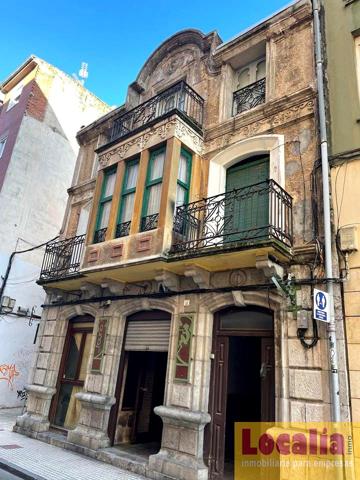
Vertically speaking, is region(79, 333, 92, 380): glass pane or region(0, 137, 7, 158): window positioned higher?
region(0, 137, 7, 158): window

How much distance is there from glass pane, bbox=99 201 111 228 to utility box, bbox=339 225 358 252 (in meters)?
5.93

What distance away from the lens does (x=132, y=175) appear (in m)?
9.67

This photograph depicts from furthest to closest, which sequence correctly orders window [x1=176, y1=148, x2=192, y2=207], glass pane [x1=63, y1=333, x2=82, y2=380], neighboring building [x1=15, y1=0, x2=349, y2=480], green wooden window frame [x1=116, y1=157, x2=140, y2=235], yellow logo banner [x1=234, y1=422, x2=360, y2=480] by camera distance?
glass pane [x1=63, y1=333, x2=82, y2=380] → green wooden window frame [x1=116, y1=157, x2=140, y2=235] → window [x1=176, y1=148, x2=192, y2=207] → neighboring building [x1=15, y1=0, x2=349, y2=480] → yellow logo banner [x1=234, y1=422, x2=360, y2=480]

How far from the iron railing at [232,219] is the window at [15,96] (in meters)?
14.7

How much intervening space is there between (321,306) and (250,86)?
6408mm

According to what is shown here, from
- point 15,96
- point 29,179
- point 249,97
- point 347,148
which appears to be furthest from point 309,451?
point 15,96

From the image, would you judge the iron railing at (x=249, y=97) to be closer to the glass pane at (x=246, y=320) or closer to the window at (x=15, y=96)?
the glass pane at (x=246, y=320)

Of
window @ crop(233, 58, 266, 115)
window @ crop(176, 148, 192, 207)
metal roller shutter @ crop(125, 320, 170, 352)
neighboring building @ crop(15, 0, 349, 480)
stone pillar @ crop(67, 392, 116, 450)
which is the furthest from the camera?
window @ crop(233, 58, 266, 115)

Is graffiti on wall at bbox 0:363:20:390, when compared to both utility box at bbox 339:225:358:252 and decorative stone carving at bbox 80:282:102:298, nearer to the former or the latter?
decorative stone carving at bbox 80:282:102:298

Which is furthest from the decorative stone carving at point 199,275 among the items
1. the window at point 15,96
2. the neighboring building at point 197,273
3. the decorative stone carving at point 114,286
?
the window at point 15,96

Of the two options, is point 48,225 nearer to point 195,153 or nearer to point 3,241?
point 3,241

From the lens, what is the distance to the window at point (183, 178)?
8695 mm

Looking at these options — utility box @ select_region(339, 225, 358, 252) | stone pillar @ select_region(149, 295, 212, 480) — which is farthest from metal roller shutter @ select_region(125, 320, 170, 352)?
utility box @ select_region(339, 225, 358, 252)

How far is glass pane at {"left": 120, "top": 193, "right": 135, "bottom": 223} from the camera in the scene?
9234 millimetres
